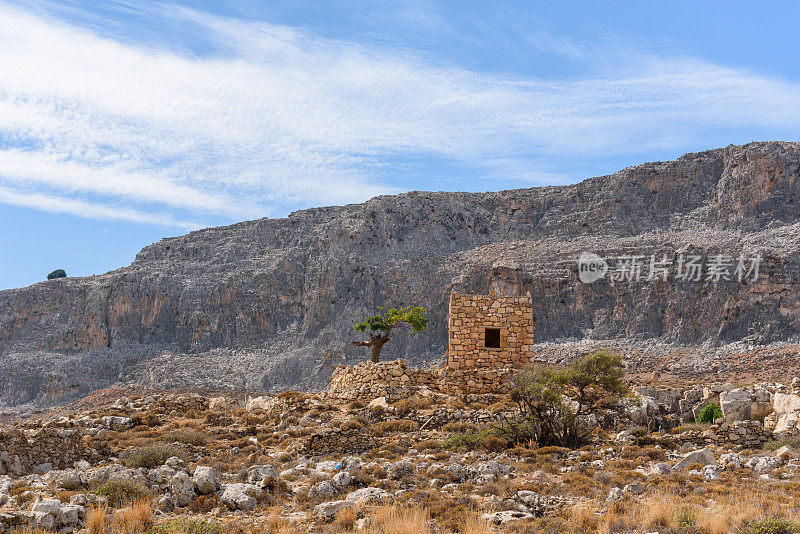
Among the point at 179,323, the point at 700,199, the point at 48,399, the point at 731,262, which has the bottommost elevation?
the point at 48,399

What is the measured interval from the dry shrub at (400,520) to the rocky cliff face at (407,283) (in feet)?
212

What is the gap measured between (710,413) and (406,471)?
967cm

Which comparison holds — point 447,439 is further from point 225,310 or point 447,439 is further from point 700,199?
point 700,199

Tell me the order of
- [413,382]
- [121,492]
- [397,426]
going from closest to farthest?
[121,492] < [397,426] < [413,382]

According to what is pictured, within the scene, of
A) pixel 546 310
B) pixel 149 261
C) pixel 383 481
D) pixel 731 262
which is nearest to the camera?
pixel 383 481

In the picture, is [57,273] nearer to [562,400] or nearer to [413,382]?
[413,382]

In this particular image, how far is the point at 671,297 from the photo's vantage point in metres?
75.0

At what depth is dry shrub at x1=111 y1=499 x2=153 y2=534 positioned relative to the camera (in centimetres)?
825

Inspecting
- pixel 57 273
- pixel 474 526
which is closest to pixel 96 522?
pixel 474 526

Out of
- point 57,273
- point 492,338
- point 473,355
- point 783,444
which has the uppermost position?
point 57,273

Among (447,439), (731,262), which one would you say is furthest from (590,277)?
(447,439)

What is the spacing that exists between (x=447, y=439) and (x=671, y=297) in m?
67.5

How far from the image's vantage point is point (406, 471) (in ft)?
37.8

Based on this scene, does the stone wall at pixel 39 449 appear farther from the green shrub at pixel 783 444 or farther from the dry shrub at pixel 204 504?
the green shrub at pixel 783 444
